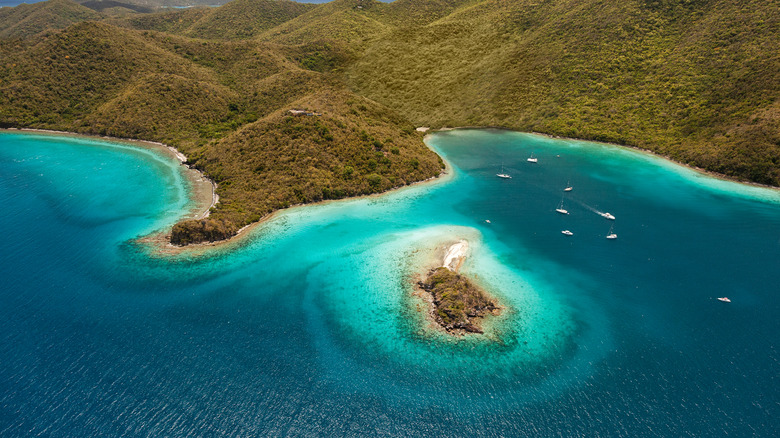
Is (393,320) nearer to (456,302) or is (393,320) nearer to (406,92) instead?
(456,302)

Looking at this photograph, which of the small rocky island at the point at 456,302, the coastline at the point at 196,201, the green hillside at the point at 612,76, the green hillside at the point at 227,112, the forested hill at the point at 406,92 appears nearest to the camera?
the small rocky island at the point at 456,302

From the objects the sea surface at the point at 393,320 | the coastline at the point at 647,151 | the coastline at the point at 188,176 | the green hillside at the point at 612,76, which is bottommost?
the sea surface at the point at 393,320

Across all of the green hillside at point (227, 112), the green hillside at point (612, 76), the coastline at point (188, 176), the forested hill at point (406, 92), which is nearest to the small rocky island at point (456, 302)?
the green hillside at point (227, 112)

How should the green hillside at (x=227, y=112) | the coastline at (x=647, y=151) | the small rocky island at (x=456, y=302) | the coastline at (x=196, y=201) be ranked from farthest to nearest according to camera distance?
the coastline at (x=647, y=151) < the green hillside at (x=227, y=112) < the coastline at (x=196, y=201) < the small rocky island at (x=456, y=302)

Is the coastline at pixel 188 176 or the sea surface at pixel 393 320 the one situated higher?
the coastline at pixel 188 176

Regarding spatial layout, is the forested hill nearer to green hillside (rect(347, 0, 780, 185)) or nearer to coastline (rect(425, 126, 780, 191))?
green hillside (rect(347, 0, 780, 185))

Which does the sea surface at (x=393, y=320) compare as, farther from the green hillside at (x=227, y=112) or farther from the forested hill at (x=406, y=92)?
the forested hill at (x=406, y=92)

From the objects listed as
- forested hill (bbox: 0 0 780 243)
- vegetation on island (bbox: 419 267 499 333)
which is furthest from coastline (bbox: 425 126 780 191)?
vegetation on island (bbox: 419 267 499 333)
